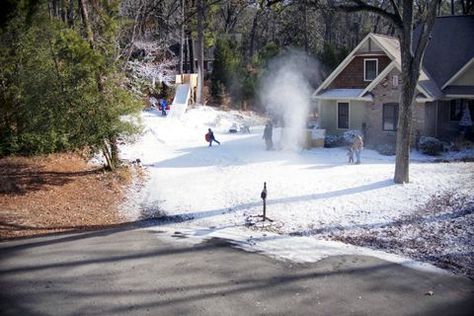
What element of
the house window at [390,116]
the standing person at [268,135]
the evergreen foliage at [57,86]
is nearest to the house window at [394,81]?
the house window at [390,116]

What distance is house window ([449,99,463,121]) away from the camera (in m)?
26.8

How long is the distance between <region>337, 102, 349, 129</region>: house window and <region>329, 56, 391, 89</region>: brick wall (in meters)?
1.01

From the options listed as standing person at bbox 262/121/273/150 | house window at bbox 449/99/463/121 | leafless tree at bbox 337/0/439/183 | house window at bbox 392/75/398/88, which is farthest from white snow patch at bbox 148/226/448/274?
house window at bbox 449/99/463/121

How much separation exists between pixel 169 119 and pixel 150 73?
3.41 metres

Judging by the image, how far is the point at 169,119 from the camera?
34.5 meters

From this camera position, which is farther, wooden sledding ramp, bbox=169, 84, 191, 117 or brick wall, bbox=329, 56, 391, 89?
wooden sledding ramp, bbox=169, 84, 191, 117

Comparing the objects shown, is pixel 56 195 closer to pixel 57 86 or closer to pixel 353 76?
pixel 57 86

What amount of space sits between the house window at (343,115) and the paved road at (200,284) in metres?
17.3

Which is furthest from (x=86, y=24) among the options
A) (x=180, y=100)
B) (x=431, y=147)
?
(x=180, y=100)

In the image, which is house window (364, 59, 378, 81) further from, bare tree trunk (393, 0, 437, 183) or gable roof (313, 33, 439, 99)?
bare tree trunk (393, 0, 437, 183)

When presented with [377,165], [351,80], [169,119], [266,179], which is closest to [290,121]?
[351,80]

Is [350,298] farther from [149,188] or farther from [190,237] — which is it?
[149,188]

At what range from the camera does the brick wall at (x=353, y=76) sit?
27.8 metres

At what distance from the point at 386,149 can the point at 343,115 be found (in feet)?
14.4
